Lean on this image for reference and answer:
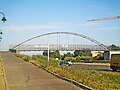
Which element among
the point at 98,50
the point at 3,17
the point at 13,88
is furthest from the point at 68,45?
the point at 13,88

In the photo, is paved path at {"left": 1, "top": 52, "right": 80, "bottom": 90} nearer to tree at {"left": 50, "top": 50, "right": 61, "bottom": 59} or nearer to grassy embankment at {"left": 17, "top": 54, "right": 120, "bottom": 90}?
grassy embankment at {"left": 17, "top": 54, "right": 120, "bottom": 90}

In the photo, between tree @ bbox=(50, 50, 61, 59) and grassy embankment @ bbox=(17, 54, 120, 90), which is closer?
grassy embankment @ bbox=(17, 54, 120, 90)

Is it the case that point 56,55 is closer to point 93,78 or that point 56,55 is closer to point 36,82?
point 36,82

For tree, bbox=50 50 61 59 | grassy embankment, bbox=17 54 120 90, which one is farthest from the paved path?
tree, bbox=50 50 61 59

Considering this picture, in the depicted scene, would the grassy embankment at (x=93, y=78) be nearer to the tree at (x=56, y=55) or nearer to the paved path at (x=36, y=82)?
the paved path at (x=36, y=82)

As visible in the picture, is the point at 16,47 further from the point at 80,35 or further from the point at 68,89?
the point at 68,89

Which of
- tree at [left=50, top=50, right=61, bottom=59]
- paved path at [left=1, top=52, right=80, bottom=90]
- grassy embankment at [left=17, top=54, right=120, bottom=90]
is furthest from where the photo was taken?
tree at [left=50, top=50, right=61, bottom=59]

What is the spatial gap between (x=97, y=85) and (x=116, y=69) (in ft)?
83.2

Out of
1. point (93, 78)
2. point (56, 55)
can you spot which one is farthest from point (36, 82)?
point (56, 55)

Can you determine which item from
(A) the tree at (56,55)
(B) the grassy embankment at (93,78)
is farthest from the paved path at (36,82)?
(A) the tree at (56,55)

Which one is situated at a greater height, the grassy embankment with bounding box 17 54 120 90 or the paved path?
the grassy embankment with bounding box 17 54 120 90

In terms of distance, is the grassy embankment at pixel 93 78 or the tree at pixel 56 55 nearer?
the grassy embankment at pixel 93 78

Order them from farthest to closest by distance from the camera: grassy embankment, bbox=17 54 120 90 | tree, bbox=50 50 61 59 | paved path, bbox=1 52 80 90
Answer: tree, bbox=50 50 61 59
paved path, bbox=1 52 80 90
grassy embankment, bbox=17 54 120 90

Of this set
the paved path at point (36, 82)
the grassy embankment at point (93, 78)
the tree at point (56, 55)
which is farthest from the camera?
the tree at point (56, 55)
